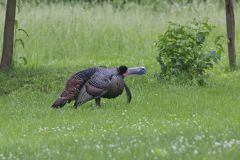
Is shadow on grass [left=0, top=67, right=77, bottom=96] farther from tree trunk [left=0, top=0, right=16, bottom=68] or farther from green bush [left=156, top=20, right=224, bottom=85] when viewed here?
green bush [left=156, top=20, right=224, bottom=85]

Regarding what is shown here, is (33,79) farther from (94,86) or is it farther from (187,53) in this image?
(94,86)

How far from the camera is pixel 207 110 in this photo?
12.1m

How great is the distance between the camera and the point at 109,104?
1312 centimetres

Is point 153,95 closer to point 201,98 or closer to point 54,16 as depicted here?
point 201,98

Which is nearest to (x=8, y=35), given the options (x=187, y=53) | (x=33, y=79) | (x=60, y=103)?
(x=33, y=79)

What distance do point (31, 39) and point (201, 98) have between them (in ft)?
34.1

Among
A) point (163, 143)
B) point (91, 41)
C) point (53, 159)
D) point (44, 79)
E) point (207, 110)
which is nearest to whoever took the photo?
point (53, 159)

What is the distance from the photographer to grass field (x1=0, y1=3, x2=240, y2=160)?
28.6 ft

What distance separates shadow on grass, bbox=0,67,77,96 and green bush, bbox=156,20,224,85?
2348 mm

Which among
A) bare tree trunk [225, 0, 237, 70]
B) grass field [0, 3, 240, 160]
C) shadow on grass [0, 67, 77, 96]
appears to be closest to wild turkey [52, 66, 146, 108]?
grass field [0, 3, 240, 160]

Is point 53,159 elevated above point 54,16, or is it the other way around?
point 54,16

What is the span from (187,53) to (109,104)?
3.09 m

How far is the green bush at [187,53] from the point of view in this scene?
15.5 m

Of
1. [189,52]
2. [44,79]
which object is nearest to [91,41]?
[44,79]
